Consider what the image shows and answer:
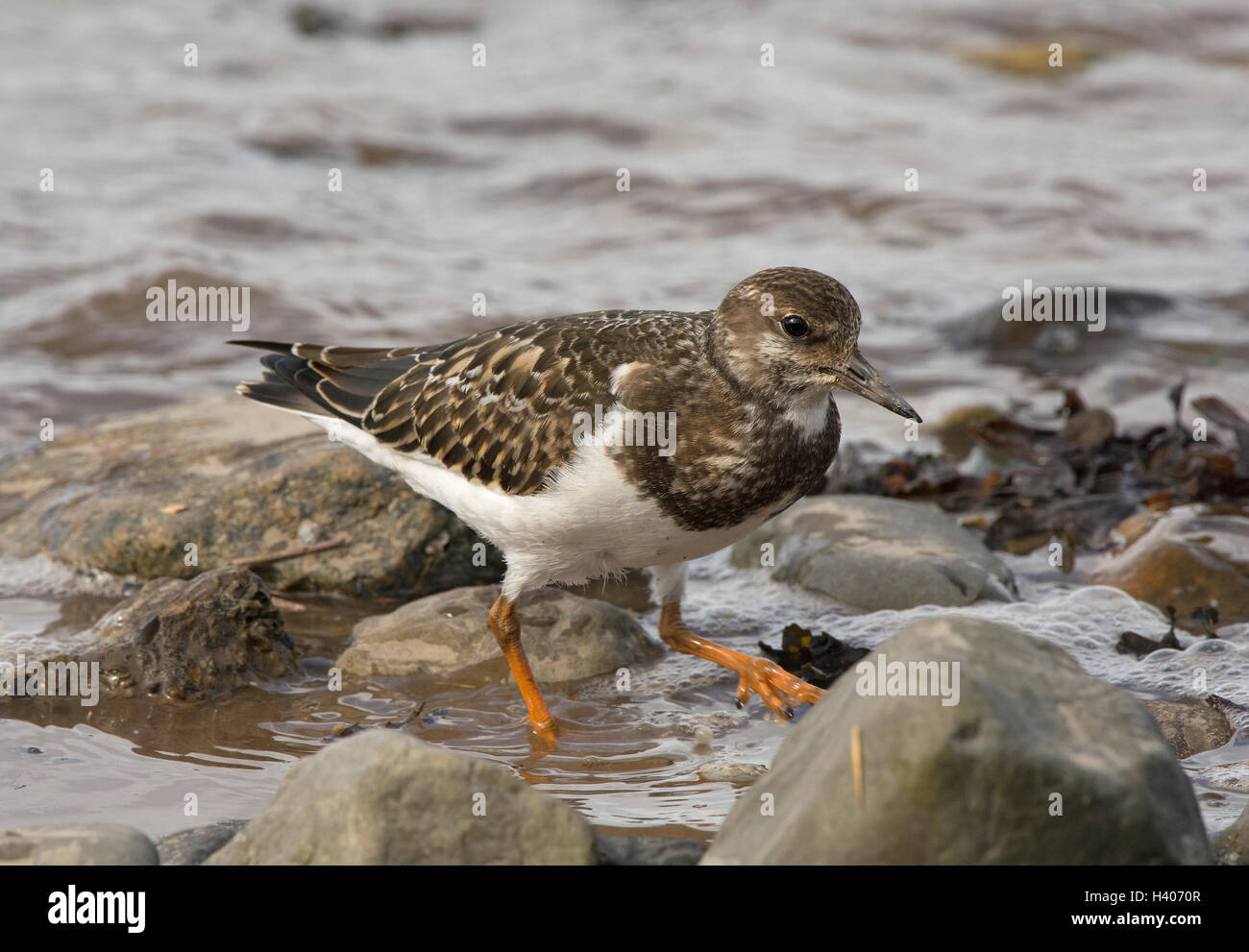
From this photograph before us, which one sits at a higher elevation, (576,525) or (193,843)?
(576,525)

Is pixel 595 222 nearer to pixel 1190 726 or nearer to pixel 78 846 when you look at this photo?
pixel 1190 726

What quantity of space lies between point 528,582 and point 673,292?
596 cm

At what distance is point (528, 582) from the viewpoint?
5402 millimetres

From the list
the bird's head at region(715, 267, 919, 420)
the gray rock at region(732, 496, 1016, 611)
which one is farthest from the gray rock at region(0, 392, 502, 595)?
the bird's head at region(715, 267, 919, 420)

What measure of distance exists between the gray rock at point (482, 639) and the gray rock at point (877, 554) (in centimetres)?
95

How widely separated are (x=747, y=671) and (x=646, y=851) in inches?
75.1

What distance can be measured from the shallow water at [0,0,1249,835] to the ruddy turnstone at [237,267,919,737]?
676 mm

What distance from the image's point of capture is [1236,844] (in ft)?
12.4

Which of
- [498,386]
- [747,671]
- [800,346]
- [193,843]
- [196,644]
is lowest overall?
[193,843]

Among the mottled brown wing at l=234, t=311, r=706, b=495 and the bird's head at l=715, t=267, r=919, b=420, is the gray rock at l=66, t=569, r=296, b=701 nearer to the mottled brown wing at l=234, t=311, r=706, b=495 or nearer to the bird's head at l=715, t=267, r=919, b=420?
the mottled brown wing at l=234, t=311, r=706, b=495

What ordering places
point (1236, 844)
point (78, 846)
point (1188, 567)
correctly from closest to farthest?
point (78, 846) → point (1236, 844) → point (1188, 567)

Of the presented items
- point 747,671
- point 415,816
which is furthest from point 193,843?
point 747,671

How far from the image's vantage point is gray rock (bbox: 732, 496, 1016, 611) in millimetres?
6164

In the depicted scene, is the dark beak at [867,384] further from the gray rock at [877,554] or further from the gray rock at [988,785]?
the gray rock at [988,785]
